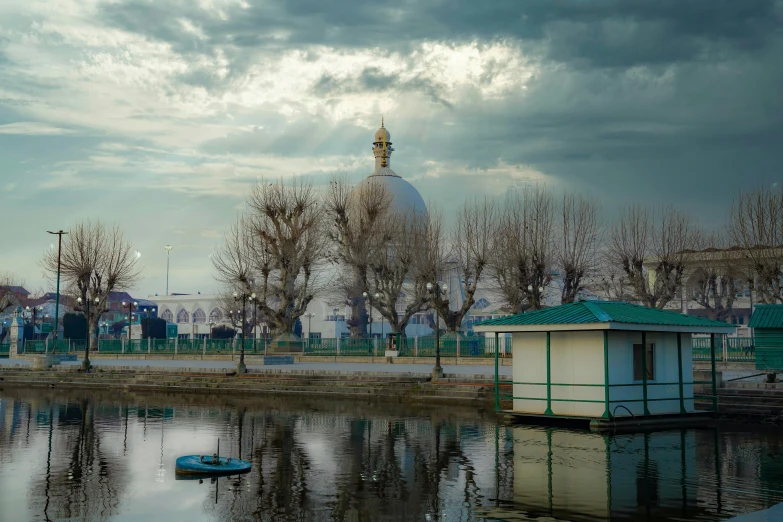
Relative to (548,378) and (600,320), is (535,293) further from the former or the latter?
(600,320)

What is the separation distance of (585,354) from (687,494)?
8.99 m

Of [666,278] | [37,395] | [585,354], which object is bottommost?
[37,395]

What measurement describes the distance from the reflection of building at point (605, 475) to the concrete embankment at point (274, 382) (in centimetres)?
961

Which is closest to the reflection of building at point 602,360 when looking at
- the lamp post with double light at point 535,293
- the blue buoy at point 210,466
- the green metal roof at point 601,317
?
the green metal roof at point 601,317

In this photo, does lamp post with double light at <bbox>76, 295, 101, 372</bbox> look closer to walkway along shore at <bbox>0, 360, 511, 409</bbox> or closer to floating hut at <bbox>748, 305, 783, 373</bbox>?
walkway along shore at <bbox>0, 360, 511, 409</bbox>

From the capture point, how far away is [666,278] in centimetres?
4469

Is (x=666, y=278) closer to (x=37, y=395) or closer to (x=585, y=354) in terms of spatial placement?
(x=585, y=354)

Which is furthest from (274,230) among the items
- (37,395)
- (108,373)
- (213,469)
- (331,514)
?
(331,514)

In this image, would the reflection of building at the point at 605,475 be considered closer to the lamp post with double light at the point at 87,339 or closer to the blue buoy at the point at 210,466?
the blue buoy at the point at 210,466

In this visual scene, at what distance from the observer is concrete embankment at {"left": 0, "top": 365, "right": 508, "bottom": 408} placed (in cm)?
2991

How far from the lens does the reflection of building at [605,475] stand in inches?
446

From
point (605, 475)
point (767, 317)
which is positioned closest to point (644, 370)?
point (605, 475)

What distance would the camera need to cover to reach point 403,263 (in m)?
50.0

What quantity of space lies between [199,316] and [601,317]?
82.6 metres
